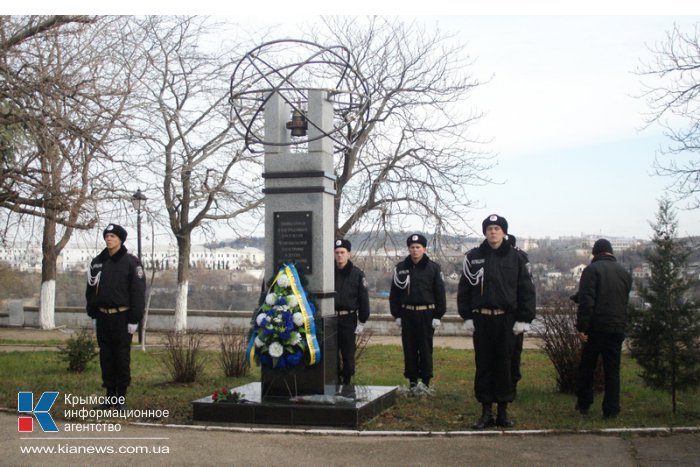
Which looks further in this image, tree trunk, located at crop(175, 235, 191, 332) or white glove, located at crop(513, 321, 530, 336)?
tree trunk, located at crop(175, 235, 191, 332)

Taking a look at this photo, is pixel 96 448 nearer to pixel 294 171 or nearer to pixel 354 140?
pixel 294 171

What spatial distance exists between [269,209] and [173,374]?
3698 mm

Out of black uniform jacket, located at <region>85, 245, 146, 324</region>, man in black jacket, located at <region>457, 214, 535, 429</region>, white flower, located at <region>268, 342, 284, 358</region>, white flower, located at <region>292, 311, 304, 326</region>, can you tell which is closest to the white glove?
man in black jacket, located at <region>457, 214, 535, 429</region>

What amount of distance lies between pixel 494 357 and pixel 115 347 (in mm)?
4428

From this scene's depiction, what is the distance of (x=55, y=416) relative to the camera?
8938 mm

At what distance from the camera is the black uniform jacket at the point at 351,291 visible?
10461mm

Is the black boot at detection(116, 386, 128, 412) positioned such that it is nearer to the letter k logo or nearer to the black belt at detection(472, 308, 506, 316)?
the letter k logo

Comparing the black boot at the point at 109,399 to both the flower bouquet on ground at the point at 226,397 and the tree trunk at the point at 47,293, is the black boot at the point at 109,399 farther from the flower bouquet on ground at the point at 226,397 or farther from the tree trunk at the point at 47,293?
the tree trunk at the point at 47,293

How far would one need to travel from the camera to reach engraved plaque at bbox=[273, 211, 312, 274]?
901 cm

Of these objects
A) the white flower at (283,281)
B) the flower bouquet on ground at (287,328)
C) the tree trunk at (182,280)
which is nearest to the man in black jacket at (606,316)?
the flower bouquet on ground at (287,328)

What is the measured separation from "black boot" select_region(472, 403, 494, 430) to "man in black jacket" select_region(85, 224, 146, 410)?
13.4ft

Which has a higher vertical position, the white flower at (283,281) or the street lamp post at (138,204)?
the street lamp post at (138,204)

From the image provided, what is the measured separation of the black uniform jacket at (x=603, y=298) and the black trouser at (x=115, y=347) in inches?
205

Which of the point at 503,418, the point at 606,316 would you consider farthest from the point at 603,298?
the point at 503,418
